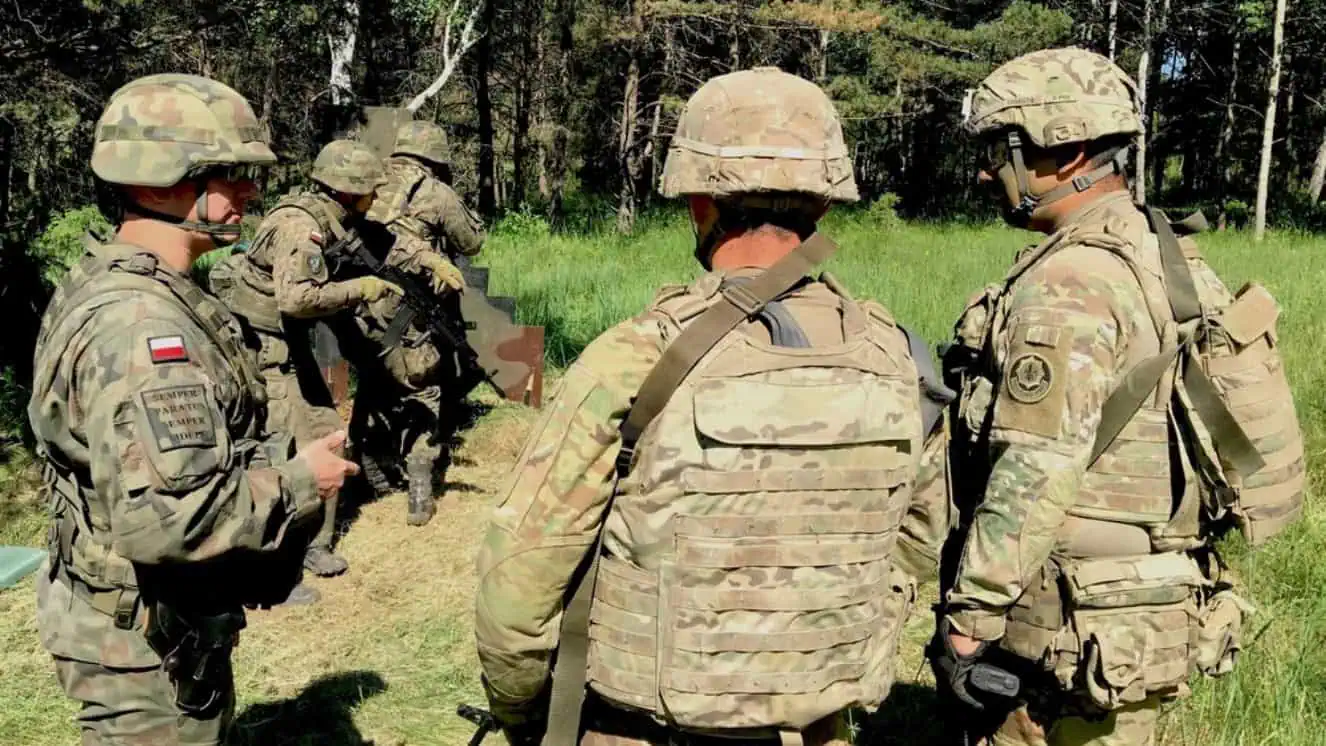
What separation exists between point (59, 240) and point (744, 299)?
25.9 feet

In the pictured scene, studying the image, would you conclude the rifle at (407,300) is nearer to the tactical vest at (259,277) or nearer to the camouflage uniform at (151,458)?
the tactical vest at (259,277)

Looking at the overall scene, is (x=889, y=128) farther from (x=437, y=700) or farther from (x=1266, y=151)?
(x=437, y=700)

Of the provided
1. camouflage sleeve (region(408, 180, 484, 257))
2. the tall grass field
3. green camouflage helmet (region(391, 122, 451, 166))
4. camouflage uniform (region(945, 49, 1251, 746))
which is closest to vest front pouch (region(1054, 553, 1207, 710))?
camouflage uniform (region(945, 49, 1251, 746))

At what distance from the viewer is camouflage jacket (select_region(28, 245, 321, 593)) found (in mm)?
2170

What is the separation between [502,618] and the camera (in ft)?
6.39

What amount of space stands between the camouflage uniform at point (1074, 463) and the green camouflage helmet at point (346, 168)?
3.37 m

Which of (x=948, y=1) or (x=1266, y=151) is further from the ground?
(x=948, y=1)

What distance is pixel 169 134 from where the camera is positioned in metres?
2.51

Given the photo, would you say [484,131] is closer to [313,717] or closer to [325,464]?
[313,717]

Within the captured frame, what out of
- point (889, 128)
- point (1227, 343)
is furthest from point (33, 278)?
point (889, 128)

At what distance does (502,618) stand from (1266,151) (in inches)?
809

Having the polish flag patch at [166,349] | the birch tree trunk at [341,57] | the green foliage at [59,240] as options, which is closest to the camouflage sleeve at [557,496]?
the polish flag patch at [166,349]

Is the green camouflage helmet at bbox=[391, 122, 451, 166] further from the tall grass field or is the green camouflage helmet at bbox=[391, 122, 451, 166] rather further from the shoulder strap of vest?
the shoulder strap of vest

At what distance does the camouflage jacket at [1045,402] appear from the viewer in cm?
231
